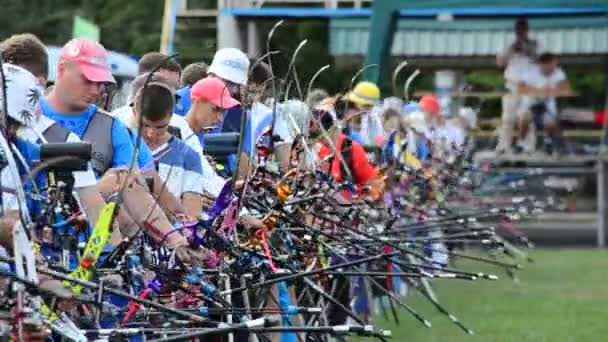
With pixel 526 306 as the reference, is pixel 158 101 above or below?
above

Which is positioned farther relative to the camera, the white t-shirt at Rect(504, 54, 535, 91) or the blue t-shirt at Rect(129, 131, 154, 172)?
the white t-shirt at Rect(504, 54, 535, 91)

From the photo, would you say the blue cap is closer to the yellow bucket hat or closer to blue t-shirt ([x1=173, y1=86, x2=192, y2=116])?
the yellow bucket hat

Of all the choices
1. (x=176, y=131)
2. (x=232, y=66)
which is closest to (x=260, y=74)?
(x=232, y=66)

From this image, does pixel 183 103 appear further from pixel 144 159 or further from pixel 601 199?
pixel 601 199

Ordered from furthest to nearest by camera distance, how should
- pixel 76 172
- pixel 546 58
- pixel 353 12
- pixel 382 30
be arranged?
pixel 546 58, pixel 353 12, pixel 382 30, pixel 76 172

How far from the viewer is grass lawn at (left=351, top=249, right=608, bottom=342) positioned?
14789 millimetres

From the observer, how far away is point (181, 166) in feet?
29.8

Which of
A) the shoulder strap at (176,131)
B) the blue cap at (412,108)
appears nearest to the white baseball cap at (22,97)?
the shoulder strap at (176,131)

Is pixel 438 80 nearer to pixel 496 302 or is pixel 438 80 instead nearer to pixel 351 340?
pixel 496 302

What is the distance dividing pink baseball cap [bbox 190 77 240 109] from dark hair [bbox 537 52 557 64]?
1757 cm

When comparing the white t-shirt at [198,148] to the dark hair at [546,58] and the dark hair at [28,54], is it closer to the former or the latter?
the dark hair at [28,54]

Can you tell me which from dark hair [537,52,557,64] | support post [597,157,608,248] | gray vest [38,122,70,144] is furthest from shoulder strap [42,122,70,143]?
support post [597,157,608,248]

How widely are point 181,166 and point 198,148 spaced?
13 cm

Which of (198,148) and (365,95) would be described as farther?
(365,95)
